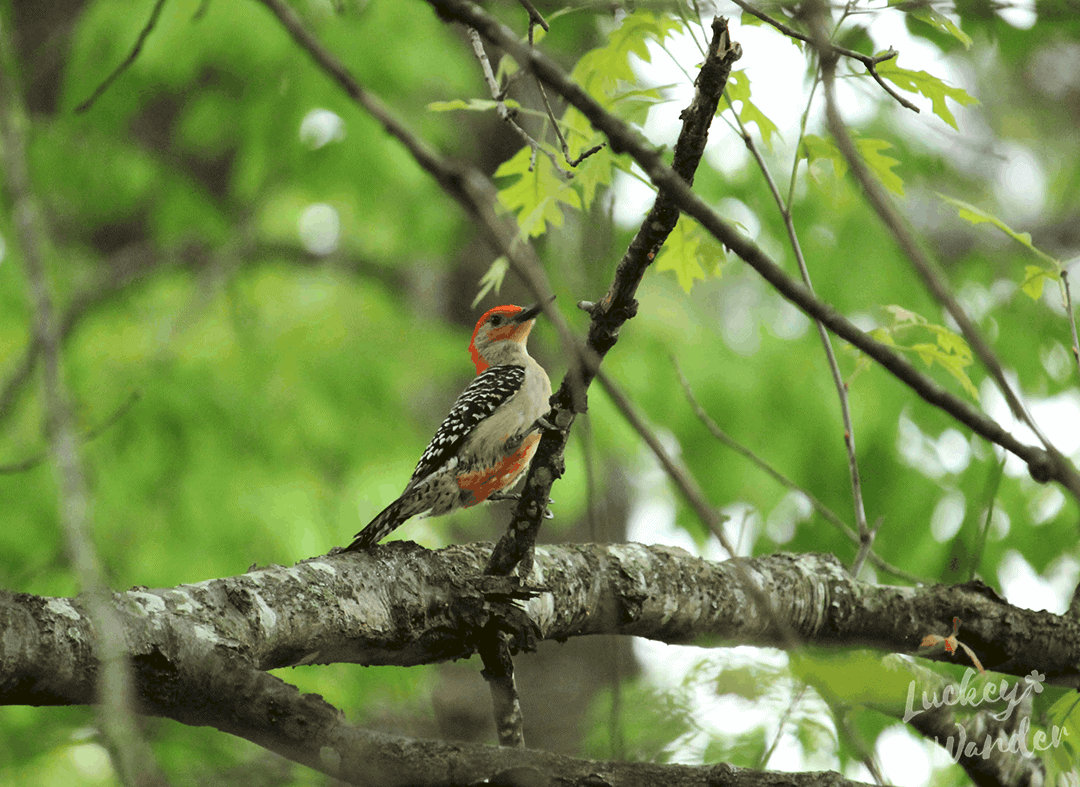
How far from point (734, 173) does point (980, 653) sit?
167 inches

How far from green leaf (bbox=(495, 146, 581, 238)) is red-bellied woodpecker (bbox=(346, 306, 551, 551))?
1.02 metres

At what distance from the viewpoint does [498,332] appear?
5.57 metres

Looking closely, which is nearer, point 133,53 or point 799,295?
point 799,295

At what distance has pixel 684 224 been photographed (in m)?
2.89

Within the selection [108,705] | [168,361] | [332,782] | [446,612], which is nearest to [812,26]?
[108,705]

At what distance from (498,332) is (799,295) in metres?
4.62

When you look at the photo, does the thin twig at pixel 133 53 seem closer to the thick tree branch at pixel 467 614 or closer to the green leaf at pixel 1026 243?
the thick tree branch at pixel 467 614

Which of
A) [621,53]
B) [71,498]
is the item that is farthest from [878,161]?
[71,498]

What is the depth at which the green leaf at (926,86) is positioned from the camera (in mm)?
2674

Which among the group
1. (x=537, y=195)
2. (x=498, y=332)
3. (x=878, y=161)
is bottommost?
(x=537, y=195)

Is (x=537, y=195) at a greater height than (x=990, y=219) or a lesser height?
greater

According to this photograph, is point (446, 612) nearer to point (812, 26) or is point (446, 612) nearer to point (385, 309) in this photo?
point (812, 26)

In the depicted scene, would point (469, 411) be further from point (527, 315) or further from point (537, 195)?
point (537, 195)

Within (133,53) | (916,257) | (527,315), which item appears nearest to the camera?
(916,257)
